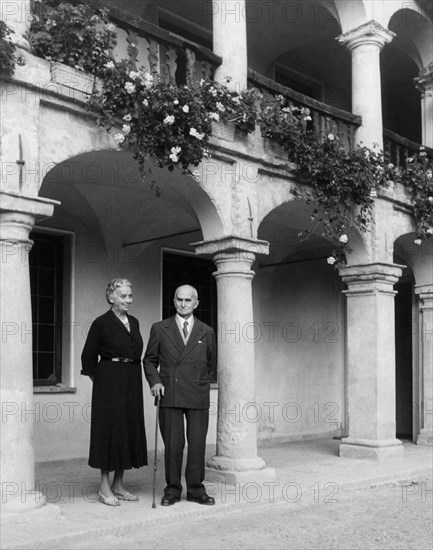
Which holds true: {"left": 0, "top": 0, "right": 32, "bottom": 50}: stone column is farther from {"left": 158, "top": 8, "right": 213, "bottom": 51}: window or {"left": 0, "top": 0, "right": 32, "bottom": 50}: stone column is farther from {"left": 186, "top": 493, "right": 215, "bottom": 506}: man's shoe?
{"left": 158, "top": 8, "right": 213, "bottom": 51}: window

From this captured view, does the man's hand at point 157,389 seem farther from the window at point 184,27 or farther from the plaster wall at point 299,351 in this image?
the window at point 184,27

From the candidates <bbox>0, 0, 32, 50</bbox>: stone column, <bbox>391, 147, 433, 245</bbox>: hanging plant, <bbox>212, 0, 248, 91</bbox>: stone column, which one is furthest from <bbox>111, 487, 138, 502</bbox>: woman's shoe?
<bbox>391, 147, 433, 245</bbox>: hanging plant

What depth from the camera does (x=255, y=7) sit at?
502 inches

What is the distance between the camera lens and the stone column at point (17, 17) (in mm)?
6996

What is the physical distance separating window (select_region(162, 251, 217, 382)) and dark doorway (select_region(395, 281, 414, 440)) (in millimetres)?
4884

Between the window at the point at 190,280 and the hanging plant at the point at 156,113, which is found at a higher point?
the hanging plant at the point at 156,113

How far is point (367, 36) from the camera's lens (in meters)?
11.2

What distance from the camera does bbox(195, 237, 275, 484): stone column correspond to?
8719 millimetres

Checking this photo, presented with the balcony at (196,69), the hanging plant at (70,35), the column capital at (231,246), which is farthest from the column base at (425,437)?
the hanging plant at (70,35)

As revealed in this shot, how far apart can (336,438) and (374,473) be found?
4.91m

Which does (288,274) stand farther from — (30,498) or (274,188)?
(30,498)

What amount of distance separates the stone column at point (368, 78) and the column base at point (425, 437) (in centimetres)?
511

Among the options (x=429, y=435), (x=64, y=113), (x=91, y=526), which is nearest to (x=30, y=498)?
(x=91, y=526)

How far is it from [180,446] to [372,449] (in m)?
4.26
